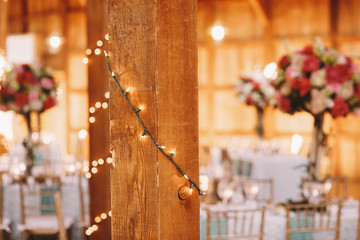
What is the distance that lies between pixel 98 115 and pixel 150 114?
1.80 metres

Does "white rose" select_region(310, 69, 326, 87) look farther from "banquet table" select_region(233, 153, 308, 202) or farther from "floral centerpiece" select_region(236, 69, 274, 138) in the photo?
"floral centerpiece" select_region(236, 69, 274, 138)

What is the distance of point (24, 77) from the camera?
188 inches

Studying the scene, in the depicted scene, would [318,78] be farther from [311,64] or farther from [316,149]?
[316,149]

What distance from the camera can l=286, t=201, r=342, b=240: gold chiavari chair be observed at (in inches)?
110

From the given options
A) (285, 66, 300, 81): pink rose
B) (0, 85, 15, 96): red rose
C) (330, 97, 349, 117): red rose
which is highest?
(285, 66, 300, 81): pink rose

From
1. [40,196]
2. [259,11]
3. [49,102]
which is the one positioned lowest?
[40,196]

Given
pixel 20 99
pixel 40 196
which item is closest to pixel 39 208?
pixel 40 196

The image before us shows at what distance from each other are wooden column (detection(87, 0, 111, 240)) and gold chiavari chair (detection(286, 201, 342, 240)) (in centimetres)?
→ 140

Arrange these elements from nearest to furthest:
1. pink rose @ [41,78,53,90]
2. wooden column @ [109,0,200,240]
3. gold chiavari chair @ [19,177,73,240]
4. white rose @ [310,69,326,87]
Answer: wooden column @ [109,0,200,240]
white rose @ [310,69,326,87]
gold chiavari chair @ [19,177,73,240]
pink rose @ [41,78,53,90]

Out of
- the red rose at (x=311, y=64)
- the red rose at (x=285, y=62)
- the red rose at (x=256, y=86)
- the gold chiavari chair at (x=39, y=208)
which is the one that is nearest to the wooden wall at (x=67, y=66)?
the red rose at (x=256, y=86)

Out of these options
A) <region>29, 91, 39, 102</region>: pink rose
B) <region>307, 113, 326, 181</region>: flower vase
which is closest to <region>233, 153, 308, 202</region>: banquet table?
<region>307, 113, 326, 181</region>: flower vase

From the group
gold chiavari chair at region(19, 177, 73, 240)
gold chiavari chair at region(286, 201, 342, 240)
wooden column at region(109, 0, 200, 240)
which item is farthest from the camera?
gold chiavari chair at region(19, 177, 73, 240)

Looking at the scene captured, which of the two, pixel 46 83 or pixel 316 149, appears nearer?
pixel 316 149

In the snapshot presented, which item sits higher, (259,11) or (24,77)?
(259,11)
